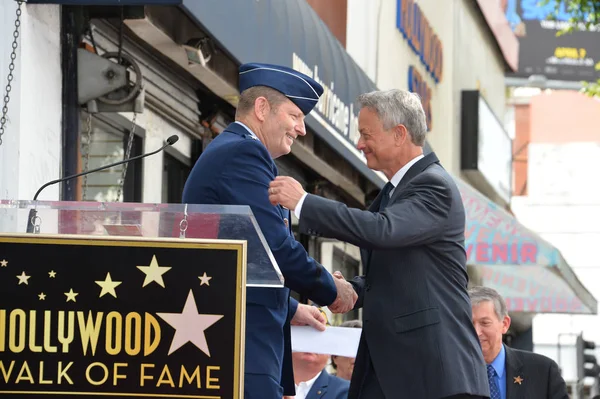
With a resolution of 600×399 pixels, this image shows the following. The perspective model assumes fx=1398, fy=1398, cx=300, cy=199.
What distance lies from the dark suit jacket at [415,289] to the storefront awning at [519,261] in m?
9.83

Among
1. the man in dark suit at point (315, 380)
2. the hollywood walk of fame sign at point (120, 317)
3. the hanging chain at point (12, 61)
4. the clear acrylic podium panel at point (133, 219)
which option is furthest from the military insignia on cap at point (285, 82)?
the man in dark suit at point (315, 380)

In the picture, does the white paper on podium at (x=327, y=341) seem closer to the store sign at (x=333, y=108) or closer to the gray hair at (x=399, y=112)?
the gray hair at (x=399, y=112)

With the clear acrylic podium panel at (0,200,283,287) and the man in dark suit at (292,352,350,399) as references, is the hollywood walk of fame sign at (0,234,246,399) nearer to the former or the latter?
the clear acrylic podium panel at (0,200,283,287)

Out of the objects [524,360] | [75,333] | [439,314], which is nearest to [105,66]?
[524,360]

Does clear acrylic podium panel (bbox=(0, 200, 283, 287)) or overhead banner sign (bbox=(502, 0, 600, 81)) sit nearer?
clear acrylic podium panel (bbox=(0, 200, 283, 287))

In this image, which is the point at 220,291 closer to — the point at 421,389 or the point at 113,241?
the point at 113,241

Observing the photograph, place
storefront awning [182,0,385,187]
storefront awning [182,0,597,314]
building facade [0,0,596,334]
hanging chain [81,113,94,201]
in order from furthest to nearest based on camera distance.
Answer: storefront awning [182,0,597,314] < hanging chain [81,113,94,201] < storefront awning [182,0,385,187] < building facade [0,0,596,334]

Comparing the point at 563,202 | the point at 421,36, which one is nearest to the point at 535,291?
the point at 421,36

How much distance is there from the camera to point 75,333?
466 cm

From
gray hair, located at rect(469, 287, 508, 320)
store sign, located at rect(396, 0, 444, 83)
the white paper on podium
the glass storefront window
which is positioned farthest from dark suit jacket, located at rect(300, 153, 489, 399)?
store sign, located at rect(396, 0, 444, 83)

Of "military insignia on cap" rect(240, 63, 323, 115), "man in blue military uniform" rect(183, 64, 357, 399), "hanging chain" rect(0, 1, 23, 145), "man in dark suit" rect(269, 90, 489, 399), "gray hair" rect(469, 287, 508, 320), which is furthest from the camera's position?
"gray hair" rect(469, 287, 508, 320)

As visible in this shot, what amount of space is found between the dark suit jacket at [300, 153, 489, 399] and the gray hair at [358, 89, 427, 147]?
0.22 metres

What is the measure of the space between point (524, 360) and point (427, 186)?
102 inches

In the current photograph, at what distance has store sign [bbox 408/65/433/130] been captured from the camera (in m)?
19.9
